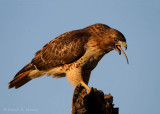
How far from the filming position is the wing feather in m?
8.23

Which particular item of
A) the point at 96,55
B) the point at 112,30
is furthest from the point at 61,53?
the point at 112,30

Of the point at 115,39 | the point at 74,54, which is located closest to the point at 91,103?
the point at 74,54

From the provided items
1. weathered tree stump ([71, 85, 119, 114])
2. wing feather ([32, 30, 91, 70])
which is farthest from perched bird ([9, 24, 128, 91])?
weathered tree stump ([71, 85, 119, 114])

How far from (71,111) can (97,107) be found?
2.07 feet

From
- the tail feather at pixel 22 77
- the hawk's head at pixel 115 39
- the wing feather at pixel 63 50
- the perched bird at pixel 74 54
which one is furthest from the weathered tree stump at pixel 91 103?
the tail feather at pixel 22 77

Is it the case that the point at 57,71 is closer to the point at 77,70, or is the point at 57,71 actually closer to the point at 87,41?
the point at 77,70

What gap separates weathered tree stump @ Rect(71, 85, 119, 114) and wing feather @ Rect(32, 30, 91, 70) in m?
1.63

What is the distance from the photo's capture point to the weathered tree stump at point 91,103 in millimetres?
6391

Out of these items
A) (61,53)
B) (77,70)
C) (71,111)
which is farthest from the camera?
(61,53)

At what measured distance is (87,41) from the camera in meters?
8.29

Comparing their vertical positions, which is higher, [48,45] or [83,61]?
[48,45]

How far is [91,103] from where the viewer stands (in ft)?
21.8

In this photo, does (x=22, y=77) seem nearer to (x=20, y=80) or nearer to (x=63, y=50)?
(x=20, y=80)

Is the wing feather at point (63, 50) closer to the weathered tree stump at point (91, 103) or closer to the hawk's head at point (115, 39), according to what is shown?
the hawk's head at point (115, 39)
